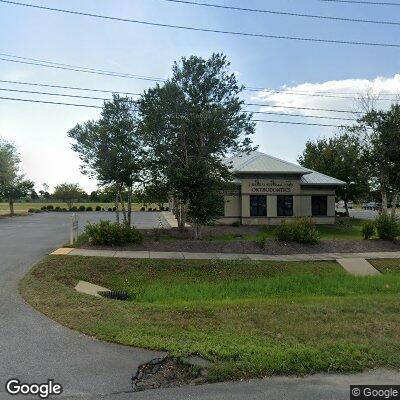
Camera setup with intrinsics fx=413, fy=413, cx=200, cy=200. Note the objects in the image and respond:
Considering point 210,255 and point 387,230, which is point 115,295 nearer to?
point 210,255

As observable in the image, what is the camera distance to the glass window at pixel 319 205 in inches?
1122

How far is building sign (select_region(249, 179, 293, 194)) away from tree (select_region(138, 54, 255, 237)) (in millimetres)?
9115

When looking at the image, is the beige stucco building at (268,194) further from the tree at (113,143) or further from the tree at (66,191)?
the tree at (66,191)

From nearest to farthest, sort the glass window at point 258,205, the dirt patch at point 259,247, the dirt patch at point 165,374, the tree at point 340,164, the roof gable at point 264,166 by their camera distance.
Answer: the dirt patch at point 165,374
the dirt patch at point 259,247
the roof gable at point 264,166
the glass window at point 258,205
the tree at point 340,164

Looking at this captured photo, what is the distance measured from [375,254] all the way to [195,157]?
316 inches

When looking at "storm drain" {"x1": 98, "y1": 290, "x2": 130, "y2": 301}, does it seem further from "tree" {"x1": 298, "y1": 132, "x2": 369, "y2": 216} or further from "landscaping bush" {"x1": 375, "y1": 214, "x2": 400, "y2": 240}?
"tree" {"x1": 298, "y1": 132, "x2": 369, "y2": 216}

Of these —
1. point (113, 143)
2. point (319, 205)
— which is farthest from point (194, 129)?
point (319, 205)

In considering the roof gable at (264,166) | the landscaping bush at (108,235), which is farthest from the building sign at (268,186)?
the landscaping bush at (108,235)

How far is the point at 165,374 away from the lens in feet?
15.4

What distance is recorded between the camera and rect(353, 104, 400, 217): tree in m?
20.0

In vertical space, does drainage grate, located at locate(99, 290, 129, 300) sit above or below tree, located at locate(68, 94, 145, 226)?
below

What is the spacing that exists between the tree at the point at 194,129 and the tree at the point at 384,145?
723 centimetres

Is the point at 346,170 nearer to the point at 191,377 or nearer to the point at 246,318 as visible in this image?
the point at 246,318

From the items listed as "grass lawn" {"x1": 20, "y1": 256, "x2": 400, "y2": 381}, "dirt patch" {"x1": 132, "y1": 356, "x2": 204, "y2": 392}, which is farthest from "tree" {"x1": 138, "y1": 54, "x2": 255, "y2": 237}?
"dirt patch" {"x1": 132, "y1": 356, "x2": 204, "y2": 392}
